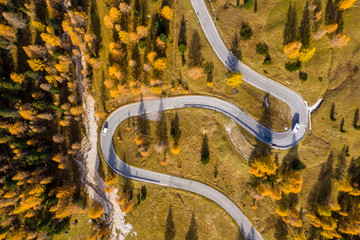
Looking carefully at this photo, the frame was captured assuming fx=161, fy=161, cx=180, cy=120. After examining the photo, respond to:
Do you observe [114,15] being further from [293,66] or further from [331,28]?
[331,28]

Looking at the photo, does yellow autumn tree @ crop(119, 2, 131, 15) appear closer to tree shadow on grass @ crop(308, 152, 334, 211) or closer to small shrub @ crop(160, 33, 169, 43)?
small shrub @ crop(160, 33, 169, 43)

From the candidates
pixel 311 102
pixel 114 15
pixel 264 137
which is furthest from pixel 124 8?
pixel 311 102

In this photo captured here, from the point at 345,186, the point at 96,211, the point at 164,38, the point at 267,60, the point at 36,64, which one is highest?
the point at 164,38

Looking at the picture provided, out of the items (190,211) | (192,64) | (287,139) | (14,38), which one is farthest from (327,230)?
(14,38)

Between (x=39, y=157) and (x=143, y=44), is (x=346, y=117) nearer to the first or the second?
(x=143, y=44)

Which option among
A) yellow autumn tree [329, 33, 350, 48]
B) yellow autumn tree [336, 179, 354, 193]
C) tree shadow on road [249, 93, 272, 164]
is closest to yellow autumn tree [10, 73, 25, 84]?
tree shadow on road [249, 93, 272, 164]

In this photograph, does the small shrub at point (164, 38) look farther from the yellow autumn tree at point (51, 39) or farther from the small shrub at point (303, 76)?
the small shrub at point (303, 76)
